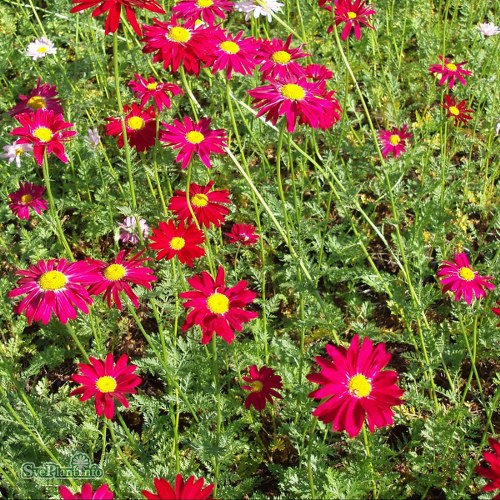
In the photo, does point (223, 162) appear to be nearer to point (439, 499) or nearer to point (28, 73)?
point (28, 73)

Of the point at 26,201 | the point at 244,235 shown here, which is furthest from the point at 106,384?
the point at 26,201

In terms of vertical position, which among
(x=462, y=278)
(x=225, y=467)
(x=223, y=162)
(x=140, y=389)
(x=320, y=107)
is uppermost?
(x=320, y=107)

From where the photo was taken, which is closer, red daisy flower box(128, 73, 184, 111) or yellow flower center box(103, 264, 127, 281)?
yellow flower center box(103, 264, 127, 281)

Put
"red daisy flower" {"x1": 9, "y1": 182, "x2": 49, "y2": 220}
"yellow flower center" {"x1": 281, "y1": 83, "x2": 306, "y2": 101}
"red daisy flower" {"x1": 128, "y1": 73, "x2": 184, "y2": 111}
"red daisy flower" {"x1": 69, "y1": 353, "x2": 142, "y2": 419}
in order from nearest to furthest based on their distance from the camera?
"red daisy flower" {"x1": 69, "y1": 353, "x2": 142, "y2": 419} < "yellow flower center" {"x1": 281, "y1": 83, "x2": 306, "y2": 101} < "red daisy flower" {"x1": 128, "y1": 73, "x2": 184, "y2": 111} < "red daisy flower" {"x1": 9, "y1": 182, "x2": 49, "y2": 220}

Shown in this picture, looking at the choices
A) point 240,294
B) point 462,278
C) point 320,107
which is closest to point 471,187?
point 462,278

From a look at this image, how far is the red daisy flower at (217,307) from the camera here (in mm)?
1766

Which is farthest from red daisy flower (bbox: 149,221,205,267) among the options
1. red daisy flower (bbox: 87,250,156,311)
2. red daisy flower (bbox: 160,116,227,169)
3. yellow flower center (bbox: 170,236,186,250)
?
red daisy flower (bbox: 160,116,227,169)

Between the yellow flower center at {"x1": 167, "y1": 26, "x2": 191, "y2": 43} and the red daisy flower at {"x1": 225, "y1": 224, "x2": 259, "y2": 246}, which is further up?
the yellow flower center at {"x1": 167, "y1": 26, "x2": 191, "y2": 43}

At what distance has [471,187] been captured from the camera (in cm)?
331

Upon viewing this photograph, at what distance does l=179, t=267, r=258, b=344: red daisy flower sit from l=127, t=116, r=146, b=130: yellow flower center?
94 cm

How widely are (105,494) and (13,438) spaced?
3.22ft

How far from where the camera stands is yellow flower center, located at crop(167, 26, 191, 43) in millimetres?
2049

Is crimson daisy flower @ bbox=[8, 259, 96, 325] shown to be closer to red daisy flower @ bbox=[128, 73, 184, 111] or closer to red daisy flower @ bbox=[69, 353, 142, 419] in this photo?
red daisy flower @ bbox=[69, 353, 142, 419]

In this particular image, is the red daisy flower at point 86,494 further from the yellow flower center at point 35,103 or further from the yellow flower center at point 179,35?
the yellow flower center at point 35,103
